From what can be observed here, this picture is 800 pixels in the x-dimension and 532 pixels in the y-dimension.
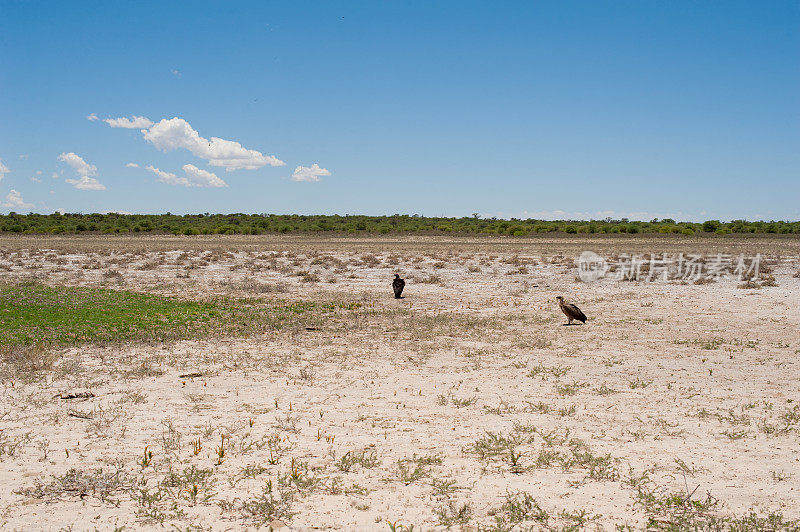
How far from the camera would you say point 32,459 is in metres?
6.14

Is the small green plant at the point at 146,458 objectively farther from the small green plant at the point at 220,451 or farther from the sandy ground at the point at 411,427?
the small green plant at the point at 220,451

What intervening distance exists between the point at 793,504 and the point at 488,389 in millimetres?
4387

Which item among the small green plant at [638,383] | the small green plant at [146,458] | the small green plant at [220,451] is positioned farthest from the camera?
the small green plant at [638,383]

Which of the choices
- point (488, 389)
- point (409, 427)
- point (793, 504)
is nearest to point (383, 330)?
point (488, 389)

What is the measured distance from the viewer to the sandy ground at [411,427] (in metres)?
5.23

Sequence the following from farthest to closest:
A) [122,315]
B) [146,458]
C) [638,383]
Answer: [122,315] → [638,383] → [146,458]

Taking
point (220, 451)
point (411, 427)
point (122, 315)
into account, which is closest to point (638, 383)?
point (411, 427)

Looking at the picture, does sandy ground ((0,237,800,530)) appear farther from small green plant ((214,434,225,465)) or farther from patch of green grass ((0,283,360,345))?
patch of green grass ((0,283,360,345))

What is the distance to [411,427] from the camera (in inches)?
286

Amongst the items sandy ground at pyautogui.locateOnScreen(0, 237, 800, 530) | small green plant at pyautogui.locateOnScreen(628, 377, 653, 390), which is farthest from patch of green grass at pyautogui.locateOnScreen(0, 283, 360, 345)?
small green plant at pyautogui.locateOnScreen(628, 377, 653, 390)

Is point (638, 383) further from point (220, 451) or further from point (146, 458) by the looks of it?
point (146, 458)

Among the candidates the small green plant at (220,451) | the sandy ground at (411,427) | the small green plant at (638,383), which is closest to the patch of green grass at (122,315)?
the sandy ground at (411,427)

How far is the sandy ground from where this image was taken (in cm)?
523

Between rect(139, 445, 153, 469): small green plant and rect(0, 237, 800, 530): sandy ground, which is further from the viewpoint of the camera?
rect(139, 445, 153, 469): small green plant
